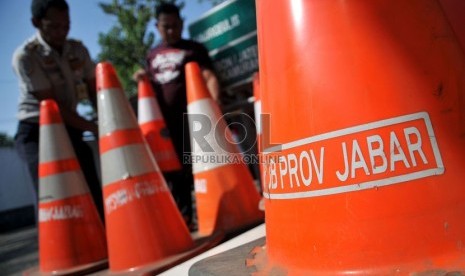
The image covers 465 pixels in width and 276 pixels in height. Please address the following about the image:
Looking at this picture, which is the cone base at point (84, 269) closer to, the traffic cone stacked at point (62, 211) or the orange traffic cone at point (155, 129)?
the traffic cone stacked at point (62, 211)

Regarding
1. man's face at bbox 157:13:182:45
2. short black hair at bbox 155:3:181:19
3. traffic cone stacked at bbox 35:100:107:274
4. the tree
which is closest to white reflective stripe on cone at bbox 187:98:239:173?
traffic cone stacked at bbox 35:100:107:274

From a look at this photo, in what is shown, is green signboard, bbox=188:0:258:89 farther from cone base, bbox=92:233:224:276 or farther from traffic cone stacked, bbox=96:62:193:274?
cone base, bbox=92:233:224:276

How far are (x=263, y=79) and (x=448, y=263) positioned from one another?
0.82 meters

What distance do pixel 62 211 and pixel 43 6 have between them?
1.64m

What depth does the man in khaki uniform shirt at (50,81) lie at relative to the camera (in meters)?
3.41

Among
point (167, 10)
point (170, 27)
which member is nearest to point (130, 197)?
point (170, 27)

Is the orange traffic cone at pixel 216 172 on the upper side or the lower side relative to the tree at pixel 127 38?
lower

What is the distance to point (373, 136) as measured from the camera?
4.08ft

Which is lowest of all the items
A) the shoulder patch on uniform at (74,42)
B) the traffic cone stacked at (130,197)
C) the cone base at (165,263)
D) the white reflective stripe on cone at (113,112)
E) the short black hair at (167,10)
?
the cone base at (165,263)

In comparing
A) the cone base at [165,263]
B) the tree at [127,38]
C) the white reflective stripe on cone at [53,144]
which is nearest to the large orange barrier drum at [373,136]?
the cone base at [165,263]

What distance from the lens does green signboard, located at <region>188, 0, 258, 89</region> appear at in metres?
5.40

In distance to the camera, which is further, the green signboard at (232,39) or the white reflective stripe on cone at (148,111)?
the green signboard at (232,39)

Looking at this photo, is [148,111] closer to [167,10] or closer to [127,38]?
[167,10]

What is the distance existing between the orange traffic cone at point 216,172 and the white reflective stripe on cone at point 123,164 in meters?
0.58
